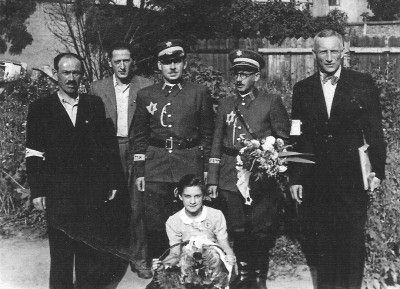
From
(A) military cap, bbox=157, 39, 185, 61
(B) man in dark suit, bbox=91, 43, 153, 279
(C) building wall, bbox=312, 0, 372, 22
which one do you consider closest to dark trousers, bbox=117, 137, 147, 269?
(B) man in dark suit, bbox=91, 43, 153, 279

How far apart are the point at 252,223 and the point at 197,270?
0.74 m

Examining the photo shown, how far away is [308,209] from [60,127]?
2061 mm

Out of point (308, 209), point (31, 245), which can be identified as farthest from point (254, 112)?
point (31, 245)

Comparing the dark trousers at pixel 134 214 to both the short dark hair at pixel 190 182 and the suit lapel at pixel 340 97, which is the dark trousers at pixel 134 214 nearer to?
the short dark hair at pixel 190 182

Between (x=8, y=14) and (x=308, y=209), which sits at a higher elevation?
(x=8, y=14)

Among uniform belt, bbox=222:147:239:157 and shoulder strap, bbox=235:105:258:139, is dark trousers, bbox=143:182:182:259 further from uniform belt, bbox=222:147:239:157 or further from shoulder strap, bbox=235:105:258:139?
shoulder strap, bbox=235:105:258:139

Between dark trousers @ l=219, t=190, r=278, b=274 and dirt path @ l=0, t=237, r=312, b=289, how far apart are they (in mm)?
510

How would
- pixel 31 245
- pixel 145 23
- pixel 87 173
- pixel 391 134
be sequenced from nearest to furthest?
1. pixel 87 173
2. pixel 391 134
3. pixel 31 245
4. pixel 145 23

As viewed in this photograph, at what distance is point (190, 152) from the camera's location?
4.35m

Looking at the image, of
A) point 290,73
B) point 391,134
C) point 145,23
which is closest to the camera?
point 391,134

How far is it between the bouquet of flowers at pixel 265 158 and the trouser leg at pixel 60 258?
1.44m

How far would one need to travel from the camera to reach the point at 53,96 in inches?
155

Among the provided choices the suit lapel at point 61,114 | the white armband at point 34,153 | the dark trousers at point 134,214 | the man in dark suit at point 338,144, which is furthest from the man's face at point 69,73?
the man in dark suit at point 338,144

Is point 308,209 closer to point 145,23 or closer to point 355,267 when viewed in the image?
point 355,267
